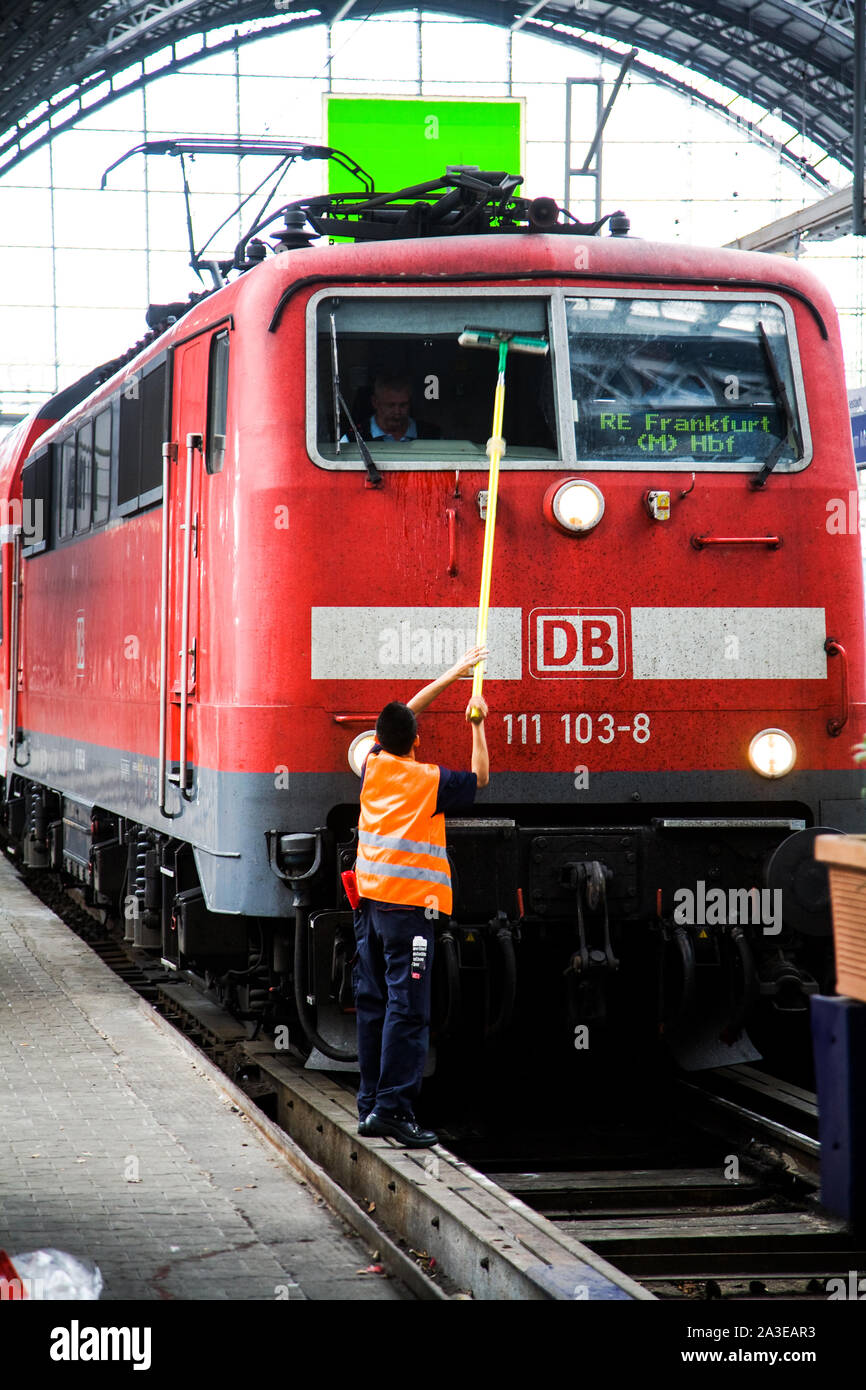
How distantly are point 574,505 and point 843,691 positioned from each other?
53.0 inches

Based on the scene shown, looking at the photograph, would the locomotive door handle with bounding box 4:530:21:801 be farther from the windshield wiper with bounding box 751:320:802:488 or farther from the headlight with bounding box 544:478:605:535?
the windshield wiper with bounding box 751:320:802:488

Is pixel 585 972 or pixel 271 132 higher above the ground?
pixel 271 132

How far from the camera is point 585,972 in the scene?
22.2 ft

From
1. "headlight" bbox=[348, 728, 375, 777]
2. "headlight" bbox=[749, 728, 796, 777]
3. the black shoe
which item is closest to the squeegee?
"headlight" bbox=[348, 728, 375, 777]

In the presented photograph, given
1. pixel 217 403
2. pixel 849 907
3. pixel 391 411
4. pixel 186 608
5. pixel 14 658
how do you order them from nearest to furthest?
pixel 849 907, pixel 391 411, pixel 217 403, pixel 186 608, pixel 14 658

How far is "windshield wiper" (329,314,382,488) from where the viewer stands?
22.6 feet

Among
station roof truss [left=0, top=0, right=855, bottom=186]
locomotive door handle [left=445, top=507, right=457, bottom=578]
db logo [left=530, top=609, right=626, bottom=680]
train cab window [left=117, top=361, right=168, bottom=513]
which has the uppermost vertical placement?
station roof truss [left=0, top=0, right=855, bottom=186]

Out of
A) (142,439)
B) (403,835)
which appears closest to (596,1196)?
(403,835)

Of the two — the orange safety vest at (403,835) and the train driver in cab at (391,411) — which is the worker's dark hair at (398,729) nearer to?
the orange safety vest at (403,835)

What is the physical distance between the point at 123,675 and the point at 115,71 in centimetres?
3230

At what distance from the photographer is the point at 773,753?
700 cm

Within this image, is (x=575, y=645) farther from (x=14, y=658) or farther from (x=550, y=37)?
(x=550, y=37)
